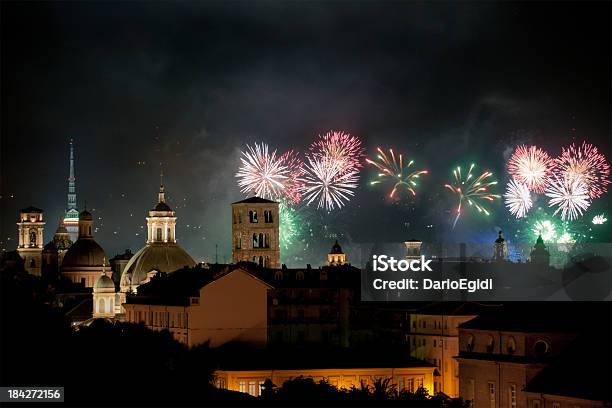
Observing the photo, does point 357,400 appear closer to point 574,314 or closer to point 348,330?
point 574,314

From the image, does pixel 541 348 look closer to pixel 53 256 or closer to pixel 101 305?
pixel 101 305

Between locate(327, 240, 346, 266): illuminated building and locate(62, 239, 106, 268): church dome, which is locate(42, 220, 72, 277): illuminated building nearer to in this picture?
locate(62, 239, 106, 268): church dome

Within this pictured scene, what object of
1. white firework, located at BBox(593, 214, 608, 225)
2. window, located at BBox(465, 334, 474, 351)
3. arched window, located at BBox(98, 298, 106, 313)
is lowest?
window, located at BBox(465, 334, 474, 351)

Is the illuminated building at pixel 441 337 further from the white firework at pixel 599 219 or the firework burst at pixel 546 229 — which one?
the white firework at pixel 599 219

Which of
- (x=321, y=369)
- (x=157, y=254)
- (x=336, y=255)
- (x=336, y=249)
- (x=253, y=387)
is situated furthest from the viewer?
(x=336, y=249)

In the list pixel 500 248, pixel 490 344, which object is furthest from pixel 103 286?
pixel 490 344

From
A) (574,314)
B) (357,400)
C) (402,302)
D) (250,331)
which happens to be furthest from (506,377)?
(402,302)

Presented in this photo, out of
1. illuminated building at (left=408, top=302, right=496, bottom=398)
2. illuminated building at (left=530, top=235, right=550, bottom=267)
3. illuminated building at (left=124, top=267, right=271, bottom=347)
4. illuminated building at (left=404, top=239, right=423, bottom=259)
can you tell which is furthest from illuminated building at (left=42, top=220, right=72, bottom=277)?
illuminated building at (left=408, top=302, right=496, bottom=398)
